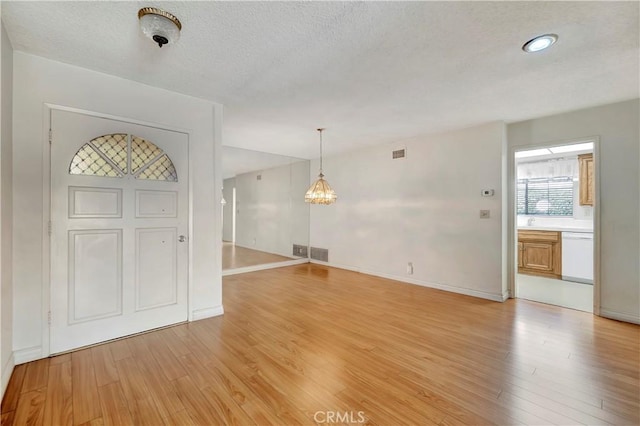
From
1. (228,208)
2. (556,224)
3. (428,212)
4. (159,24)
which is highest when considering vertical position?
(159,24)

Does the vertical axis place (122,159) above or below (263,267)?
above

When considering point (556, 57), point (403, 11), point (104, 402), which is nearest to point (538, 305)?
point (556, 57)

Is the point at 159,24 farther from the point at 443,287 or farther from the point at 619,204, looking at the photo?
the point at 619,204

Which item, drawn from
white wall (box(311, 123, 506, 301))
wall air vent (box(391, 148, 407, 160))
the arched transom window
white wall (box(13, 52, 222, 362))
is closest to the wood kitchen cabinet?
white wall (box(311, 123, 506, 301))

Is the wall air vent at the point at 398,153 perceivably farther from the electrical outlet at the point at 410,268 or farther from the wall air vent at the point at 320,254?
the wall air vent at the point at 320,254

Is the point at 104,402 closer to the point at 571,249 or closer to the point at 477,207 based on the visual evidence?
the point at 477,207

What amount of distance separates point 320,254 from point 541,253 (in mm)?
4560

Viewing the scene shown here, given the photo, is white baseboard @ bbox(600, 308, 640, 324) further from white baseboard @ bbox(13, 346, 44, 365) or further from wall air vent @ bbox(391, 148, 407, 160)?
white baseboard @ bbox(13, 346, 44, 365)

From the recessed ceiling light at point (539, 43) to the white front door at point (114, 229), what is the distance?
3392 millimetres

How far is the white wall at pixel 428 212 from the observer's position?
13.3ft

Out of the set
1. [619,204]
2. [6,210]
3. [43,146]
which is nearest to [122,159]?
[43,146]

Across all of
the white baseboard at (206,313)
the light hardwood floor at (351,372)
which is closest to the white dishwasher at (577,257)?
the light hardwood floor at (351,372)

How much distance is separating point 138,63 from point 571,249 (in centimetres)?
706

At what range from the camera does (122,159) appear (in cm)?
277
